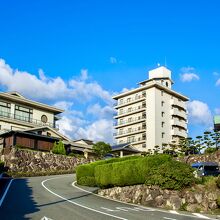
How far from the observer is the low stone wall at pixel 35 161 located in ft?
170

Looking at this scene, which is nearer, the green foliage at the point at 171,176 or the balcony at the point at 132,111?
the green foliage at the point at 171,176

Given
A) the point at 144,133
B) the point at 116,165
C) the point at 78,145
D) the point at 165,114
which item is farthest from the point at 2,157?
the point at 165,114

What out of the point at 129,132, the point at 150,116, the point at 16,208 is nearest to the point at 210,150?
the point at 16,208

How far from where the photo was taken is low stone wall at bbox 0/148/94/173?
2044 inches

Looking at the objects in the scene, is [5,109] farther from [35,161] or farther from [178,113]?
[178,113]

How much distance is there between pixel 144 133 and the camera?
91812mm

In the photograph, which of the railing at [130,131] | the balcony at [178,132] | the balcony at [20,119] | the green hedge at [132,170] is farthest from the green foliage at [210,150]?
the balcony at [178,132]

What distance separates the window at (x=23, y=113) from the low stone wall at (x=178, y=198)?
5116cm

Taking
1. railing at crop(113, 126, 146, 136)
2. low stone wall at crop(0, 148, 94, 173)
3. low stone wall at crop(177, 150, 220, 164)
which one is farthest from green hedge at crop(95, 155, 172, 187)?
railing at crop(113, 126, 146, 136)

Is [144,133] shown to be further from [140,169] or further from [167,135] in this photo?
[140,169]

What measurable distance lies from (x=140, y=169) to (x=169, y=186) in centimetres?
285

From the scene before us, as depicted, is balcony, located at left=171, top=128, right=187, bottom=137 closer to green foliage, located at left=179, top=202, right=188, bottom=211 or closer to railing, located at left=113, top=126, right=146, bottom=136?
railing, located at left=113, top=126, right=146, bottom=136

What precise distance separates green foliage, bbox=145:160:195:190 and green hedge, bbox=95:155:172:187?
27.6 inches

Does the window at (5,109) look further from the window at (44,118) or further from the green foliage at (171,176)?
the green foliage at (171,176)
